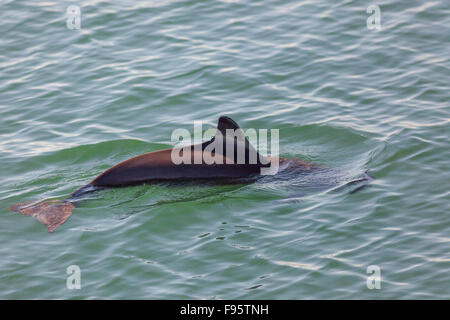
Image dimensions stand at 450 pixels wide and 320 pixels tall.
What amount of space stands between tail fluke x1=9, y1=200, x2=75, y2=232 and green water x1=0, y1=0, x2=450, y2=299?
0.44 ft

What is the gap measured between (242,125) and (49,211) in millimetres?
3928

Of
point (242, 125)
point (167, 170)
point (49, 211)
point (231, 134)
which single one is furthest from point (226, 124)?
point (49, 211)

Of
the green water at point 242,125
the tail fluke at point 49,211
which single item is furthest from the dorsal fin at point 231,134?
the tail fluke at point 49,211

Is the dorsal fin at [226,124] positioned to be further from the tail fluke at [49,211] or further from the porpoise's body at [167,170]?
the tail fluke at [49,211]

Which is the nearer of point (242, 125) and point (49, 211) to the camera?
point (49, 211)

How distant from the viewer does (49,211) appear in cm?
992

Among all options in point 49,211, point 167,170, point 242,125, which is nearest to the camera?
point 49,211

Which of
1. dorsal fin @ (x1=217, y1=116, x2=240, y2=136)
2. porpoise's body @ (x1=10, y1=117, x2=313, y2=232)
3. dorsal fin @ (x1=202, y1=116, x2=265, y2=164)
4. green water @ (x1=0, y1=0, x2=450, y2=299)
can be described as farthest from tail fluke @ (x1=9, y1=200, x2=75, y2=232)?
dorsal fin @ (x1=217, y1=116, x2=240, y2=136)

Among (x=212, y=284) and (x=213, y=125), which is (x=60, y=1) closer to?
(x=213, y=125)

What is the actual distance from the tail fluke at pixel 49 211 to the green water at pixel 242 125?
13 cm

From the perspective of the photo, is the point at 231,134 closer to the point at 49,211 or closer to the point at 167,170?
the point at 167,170

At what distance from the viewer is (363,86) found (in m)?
13.5

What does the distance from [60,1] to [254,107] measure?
6.73 m

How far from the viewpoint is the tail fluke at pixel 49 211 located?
9.71 metres
